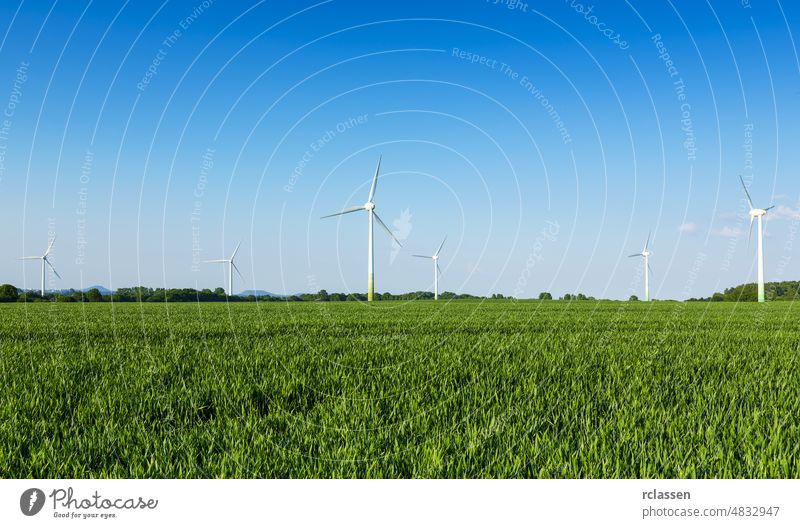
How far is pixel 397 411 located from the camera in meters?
7.43

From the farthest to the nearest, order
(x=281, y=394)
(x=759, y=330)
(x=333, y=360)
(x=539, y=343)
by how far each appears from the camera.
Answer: (x=759, y=330) < (x=539, y=343) < (x=333, y=360) < (x=281, y=394)

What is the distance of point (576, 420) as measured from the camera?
7.00 meters

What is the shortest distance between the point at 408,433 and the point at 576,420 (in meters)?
2.14

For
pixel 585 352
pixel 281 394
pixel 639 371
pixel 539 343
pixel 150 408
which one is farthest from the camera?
pixel 539 343

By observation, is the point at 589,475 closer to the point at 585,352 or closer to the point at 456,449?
the point at 456,449

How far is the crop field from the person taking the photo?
5430mm

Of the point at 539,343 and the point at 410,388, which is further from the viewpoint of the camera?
the point at 539,343

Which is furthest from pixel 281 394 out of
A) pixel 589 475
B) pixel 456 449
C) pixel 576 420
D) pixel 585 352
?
pixel 585 352
